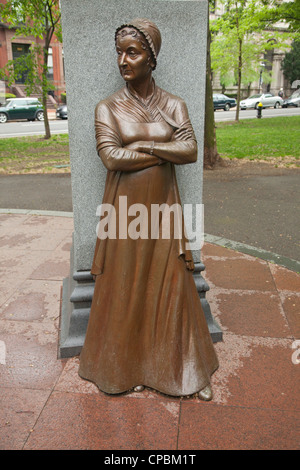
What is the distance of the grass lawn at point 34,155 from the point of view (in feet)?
39.8

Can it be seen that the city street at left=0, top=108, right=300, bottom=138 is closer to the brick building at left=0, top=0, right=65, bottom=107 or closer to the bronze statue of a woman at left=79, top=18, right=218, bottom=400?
the brick building at left=0, top=0, right=65, bottom=107

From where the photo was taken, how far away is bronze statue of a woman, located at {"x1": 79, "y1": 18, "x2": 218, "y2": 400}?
2.63 metres

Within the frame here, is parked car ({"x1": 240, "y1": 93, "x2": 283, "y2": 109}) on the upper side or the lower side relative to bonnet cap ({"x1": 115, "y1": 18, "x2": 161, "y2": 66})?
lower

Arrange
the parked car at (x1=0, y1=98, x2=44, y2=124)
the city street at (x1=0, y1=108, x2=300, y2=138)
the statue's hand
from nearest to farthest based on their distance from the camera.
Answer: the statue's hand, the city street at (x1=0, y1=108, x2=300, y2=138), the parked car at (x1=0, y1=98, x2=44, y2=124)

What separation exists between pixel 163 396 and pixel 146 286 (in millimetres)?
785

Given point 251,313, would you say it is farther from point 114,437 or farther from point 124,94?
point 124,94

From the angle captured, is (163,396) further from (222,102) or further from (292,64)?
(292,64)

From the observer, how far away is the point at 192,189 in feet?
11.5

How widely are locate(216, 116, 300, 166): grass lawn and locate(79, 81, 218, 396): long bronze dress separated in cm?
1091

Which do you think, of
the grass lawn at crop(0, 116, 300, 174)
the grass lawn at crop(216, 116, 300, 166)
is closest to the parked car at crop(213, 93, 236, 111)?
the grass lawn at crop(216, 116, 300, 166)

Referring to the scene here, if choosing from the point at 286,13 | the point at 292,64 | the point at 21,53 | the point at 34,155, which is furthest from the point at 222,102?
the point at 34,155

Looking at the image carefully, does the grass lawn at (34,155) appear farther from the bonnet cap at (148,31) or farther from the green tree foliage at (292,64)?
the green tree foliage at (292,64)

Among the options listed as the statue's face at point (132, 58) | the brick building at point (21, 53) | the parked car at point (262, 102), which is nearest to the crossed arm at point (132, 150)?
the statue's face at point (132, 58)
